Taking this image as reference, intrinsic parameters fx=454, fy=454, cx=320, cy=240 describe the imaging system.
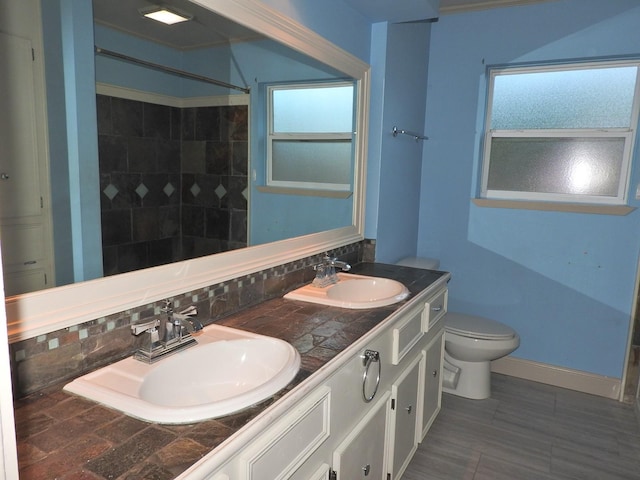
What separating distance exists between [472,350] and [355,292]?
1.00 m

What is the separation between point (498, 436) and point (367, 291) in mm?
1088

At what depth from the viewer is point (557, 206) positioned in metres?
2.82

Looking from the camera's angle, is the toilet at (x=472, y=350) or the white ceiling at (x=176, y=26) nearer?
the white ceiling at (x=176, y=26)

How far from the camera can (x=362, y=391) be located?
1.44 m

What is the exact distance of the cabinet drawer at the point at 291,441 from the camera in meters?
0.92

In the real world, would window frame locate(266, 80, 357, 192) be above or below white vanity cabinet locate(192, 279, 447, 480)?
above

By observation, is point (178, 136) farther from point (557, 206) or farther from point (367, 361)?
point (557, 206)

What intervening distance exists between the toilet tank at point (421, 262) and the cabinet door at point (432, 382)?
2.04 ft

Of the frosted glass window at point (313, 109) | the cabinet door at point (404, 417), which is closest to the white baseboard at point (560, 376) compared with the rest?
the cabinet door at point (404, 417)

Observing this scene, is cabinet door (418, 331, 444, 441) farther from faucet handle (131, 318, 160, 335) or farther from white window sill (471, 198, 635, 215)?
faucet handle (131, 318, 160, 335)

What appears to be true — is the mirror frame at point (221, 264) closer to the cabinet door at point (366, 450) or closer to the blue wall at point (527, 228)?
the cabinet door at point (366, 450)

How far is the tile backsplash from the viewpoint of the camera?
3.22 ft

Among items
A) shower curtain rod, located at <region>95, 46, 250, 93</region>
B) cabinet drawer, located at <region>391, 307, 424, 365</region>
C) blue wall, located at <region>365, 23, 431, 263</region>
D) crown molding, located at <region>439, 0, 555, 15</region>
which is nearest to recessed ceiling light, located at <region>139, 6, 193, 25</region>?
shower curtain rod, located at <region>95, 46, 250, 93</region>

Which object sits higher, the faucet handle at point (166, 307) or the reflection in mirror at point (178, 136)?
the reflection in mirror at point (178, 136)
